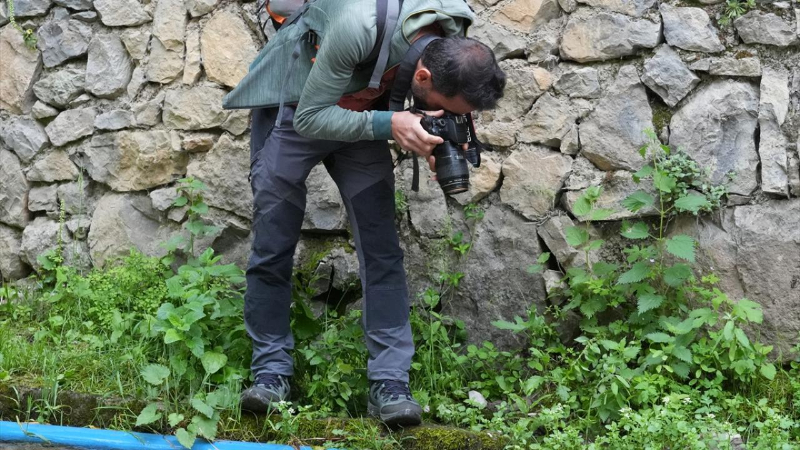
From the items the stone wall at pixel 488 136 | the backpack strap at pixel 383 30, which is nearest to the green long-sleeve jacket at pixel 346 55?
the backpack strap at pixel 383 30

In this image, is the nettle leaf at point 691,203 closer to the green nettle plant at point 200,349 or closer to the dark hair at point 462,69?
the dark hair at point 462,69

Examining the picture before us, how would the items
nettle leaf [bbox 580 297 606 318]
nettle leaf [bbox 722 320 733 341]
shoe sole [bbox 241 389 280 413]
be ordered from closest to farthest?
shoe sole [bbox 241 389 280 413] → nettle leaf [bbox 722 320 733 341] → nettle leaf [bbox 580 297 606 318]

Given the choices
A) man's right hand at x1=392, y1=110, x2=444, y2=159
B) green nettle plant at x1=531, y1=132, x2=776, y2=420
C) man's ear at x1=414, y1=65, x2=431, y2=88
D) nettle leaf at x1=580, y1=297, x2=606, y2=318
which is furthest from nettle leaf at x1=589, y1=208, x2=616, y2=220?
man's ear at x1=414, y1=65, x2=431, y2=88

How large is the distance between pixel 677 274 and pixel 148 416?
6.19 ft

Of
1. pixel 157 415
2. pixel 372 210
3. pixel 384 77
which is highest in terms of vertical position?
pixel 384 77

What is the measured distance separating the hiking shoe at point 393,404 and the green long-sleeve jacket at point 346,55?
84cm

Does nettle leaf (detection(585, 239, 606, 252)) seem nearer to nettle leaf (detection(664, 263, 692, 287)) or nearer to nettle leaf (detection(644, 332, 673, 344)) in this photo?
nettle leaf (detection(664, 263, 692, 287))

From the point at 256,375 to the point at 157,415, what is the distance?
1.13 ft

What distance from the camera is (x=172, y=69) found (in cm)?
392

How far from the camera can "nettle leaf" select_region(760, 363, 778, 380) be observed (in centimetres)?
308

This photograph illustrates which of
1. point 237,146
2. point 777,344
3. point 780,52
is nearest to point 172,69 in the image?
point 237,146

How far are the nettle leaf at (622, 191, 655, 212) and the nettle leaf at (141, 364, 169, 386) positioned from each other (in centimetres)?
173

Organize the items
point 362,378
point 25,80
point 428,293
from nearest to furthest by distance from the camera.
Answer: point 362,378, point 428,293, point 25,80

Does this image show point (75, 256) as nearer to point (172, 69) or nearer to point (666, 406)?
point (172, 69)
